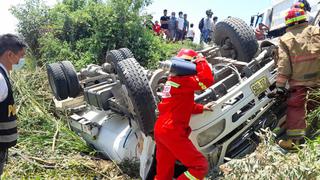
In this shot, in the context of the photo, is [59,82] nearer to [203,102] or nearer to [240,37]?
[203,102]

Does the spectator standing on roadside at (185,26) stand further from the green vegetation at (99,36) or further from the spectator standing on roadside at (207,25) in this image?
the green vegetation at (99,36)

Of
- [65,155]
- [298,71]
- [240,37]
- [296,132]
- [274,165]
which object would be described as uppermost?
[240,37]

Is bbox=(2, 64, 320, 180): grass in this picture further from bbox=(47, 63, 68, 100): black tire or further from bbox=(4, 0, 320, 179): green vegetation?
bbox=(47, 63, 68, 100): black tire

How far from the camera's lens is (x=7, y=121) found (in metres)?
3.00

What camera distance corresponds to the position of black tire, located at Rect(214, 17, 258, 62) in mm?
4703

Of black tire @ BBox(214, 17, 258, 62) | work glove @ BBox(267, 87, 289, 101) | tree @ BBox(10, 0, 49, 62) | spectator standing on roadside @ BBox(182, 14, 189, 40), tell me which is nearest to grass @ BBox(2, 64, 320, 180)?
work glove @ BBox(267, 87, 289, 101)

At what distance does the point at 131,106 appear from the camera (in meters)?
3.92

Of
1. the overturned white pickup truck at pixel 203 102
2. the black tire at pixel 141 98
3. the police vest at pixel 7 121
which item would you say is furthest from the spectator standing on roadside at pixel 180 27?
the police vest at pixel 7 121

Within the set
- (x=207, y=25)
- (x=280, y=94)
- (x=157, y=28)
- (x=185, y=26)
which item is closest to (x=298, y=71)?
(x=280, y=94)

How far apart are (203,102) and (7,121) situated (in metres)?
1.79

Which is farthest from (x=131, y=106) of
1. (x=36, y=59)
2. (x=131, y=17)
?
(x=36, y=59)

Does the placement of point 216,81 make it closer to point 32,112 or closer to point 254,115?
point 254,115

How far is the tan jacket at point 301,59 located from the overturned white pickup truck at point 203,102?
23 cm

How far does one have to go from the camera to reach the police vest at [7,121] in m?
2.96
